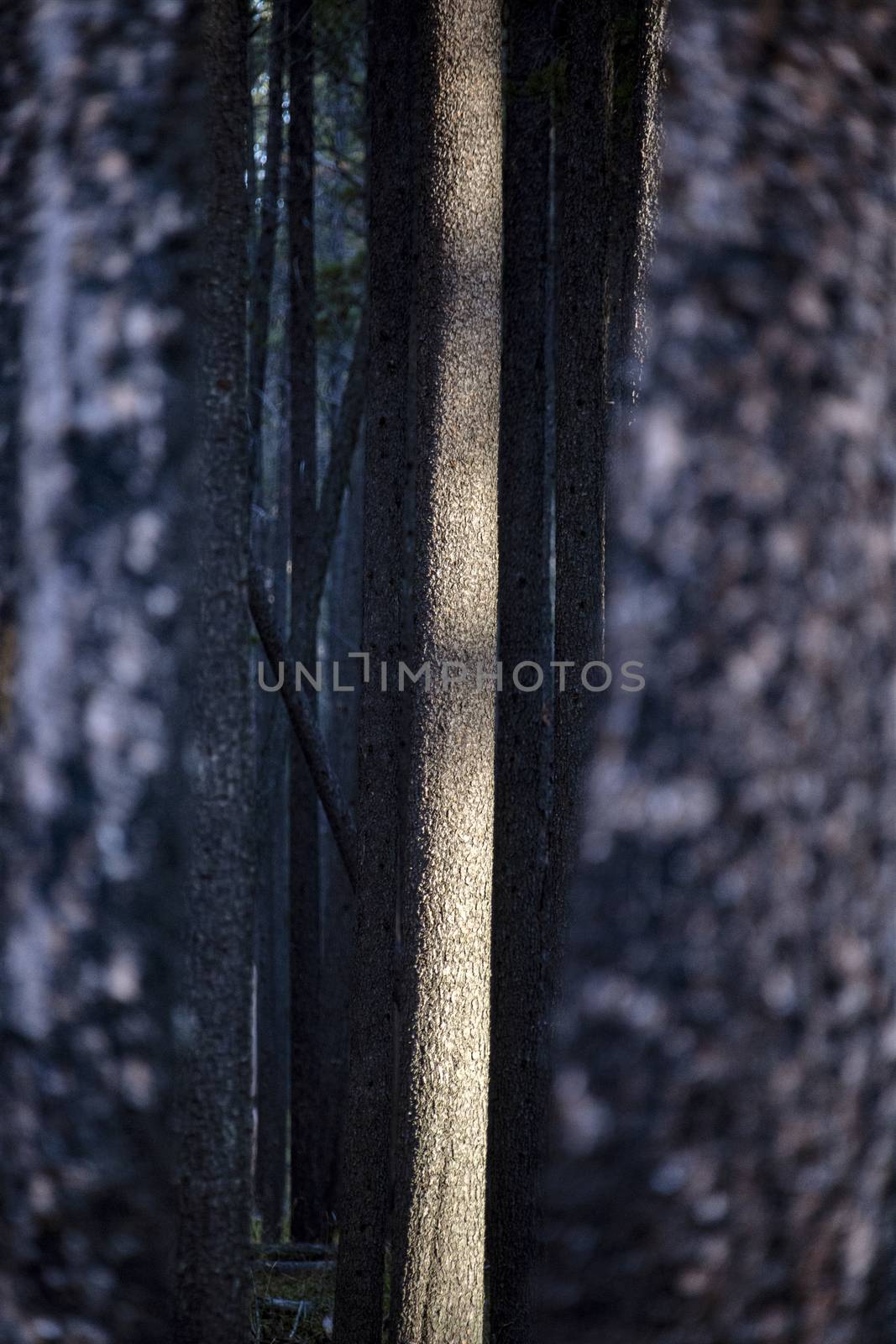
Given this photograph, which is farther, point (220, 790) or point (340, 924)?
point (340, 924)

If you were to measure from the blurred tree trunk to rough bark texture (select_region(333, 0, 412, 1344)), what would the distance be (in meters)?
3.23

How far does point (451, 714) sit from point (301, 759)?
479 cm

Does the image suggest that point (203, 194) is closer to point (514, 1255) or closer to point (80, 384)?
point (80, 384)

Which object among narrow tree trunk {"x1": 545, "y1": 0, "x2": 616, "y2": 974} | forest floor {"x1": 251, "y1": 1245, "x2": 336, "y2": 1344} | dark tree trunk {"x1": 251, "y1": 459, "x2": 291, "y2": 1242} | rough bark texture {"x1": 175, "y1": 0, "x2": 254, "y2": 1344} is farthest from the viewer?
dark tree trunk {"x1": 251, "y1": 459, "x2": 291, "y2": 1242}

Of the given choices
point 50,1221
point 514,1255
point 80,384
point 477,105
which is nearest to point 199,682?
point 80,384

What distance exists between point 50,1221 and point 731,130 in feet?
5.40

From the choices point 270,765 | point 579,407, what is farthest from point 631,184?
point 270,765

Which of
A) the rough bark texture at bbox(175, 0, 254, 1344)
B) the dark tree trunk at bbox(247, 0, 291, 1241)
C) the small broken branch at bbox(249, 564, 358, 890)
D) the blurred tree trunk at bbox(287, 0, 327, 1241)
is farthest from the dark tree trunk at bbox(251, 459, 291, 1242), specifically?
the rough bark texture at bbox(175, 0, 254, 1344)

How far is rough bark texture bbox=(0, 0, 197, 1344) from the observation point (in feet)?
4.50

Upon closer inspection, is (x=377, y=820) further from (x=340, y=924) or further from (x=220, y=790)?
(x=340, y=924)

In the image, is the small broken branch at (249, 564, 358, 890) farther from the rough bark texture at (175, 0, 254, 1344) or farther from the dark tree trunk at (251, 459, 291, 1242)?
the dark tree trunk at (251, 459, 291, 1242)

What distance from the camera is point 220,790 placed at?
1779mm

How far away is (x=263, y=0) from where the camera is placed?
5.54 meters

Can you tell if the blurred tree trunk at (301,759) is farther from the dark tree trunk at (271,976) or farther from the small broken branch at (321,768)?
the small broken branch at (321,768)
